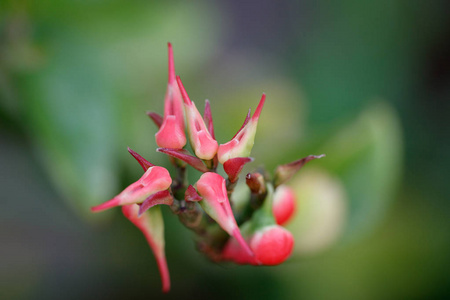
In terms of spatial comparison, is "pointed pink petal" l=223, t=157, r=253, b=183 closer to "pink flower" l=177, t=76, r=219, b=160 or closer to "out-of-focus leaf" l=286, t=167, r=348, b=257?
"pink flower" l=177, t=76, r=219, b=160

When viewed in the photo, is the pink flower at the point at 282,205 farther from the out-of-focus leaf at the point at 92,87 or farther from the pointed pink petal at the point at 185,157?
the out-of-focus leaf at the point at 92,87

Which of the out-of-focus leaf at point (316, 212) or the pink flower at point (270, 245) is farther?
the out-of-focus leaf at point (316, 212)

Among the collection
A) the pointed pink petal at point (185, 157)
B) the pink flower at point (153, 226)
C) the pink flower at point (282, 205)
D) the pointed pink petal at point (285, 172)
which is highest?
the pointed pink petal at point (185, 157)

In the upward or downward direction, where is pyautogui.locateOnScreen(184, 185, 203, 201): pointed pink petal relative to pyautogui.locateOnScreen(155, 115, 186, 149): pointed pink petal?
downward

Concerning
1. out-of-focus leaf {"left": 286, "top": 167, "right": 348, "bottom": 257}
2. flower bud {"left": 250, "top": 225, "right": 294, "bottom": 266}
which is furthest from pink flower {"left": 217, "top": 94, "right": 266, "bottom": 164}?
out-of-focus leaf {"left": 286, "top": 167, "right": 348, "bottom": 257}

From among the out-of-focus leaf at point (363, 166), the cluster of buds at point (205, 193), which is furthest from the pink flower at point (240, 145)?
the out-of-focus leaf at point (363, 166)

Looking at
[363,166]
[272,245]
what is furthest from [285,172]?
→ [363,166]

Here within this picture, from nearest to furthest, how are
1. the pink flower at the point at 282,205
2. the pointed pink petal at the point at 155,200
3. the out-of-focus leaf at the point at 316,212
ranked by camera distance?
1. the pointed pink petal at the point at 155,200
2. the pink flower at the point at 282,205
3. the out-of-focus leaf at the point at 316,212

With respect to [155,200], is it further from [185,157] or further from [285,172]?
[285,172]
